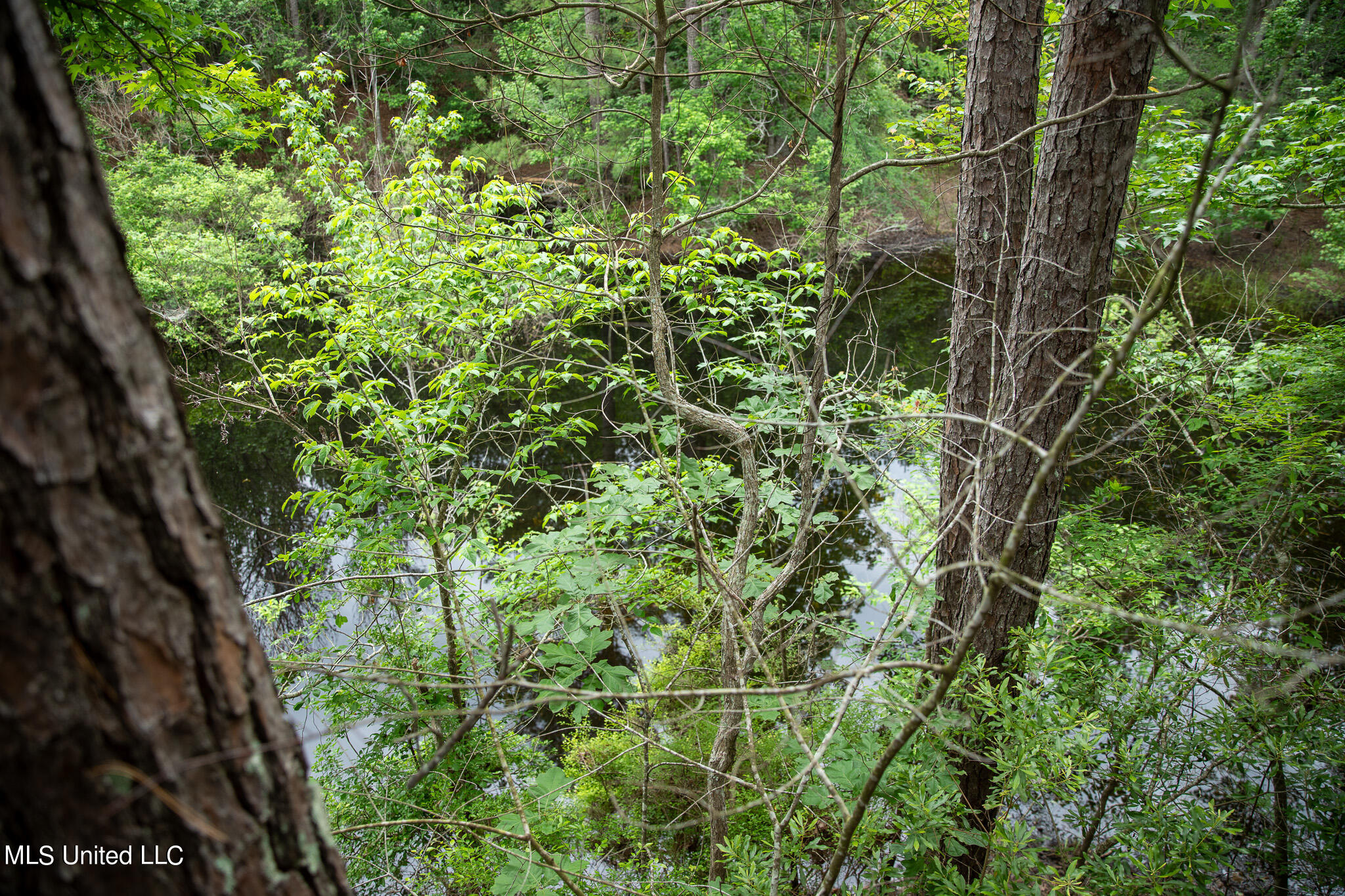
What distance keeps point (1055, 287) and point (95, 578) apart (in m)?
2.59

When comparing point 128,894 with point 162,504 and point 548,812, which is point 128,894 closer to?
point 162,504

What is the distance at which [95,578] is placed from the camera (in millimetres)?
615

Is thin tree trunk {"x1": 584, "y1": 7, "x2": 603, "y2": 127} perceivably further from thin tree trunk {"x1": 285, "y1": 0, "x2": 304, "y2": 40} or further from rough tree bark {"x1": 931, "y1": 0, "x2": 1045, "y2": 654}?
thin tree trunk {"x1": 285, "y1": 0, "x2": 304, "y2": 40}

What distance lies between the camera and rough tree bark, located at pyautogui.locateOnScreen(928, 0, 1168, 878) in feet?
7.00

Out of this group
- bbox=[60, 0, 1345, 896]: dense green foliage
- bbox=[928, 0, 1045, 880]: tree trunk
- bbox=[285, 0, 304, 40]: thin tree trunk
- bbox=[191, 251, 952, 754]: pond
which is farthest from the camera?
bbox=[285, 0, 304, 40]: thin tree trunk

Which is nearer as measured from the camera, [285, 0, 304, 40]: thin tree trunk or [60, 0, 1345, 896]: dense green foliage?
[60, 0, 1345, 896]: dense green foliage

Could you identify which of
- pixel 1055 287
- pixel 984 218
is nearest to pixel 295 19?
pixel 984 218

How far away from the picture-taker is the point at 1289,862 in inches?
96.0

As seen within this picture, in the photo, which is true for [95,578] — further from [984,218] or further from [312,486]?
[312,486]

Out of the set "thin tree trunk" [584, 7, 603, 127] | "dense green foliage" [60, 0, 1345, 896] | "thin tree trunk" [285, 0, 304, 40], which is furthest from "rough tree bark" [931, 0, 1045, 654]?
"thin tree trunk" [285, 0, 304, 40]

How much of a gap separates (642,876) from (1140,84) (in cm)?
362

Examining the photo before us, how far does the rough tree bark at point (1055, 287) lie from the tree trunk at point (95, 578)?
6.32 ft

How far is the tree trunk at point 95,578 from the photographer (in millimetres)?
582

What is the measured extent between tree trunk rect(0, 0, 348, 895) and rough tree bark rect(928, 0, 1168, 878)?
1.93 m
